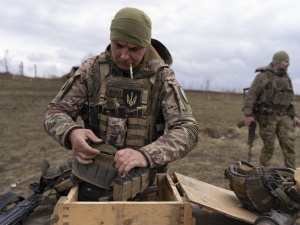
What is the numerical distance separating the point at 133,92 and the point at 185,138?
0.51 m

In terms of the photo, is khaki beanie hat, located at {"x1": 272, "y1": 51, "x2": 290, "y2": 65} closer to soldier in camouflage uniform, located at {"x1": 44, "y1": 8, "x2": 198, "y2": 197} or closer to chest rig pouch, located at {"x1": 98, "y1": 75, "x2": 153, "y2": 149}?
soldier in camouflage uniform, located at {"x1": 44, "y1": 8, "x2": 198, "y2": 197}

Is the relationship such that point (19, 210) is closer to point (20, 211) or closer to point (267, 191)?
point (20, 211)

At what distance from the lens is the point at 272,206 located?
2.19 metres

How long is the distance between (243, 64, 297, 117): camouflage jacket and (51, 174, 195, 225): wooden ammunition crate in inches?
203

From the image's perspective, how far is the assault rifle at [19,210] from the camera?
234 cm

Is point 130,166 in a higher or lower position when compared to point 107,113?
lower

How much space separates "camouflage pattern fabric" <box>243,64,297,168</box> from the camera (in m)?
6.90

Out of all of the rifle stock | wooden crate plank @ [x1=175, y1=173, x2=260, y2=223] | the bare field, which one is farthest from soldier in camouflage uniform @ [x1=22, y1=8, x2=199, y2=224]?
the bare field

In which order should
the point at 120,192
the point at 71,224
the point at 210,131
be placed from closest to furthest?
1. the point at 71,224
2. the point at 120,192
3. the point at 210,131

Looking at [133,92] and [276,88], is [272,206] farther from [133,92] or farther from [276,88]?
[276,88]

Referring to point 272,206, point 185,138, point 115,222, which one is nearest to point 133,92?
point 185,138

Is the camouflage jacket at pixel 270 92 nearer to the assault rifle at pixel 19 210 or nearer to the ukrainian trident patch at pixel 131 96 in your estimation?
the ukrainian trident patch at pixel 131 96

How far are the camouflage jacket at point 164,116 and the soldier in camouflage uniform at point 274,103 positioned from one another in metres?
4.53

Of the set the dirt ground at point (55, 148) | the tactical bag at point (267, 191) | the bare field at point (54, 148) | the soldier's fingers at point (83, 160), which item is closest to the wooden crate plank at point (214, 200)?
the tactical bag at point (267, 191)
